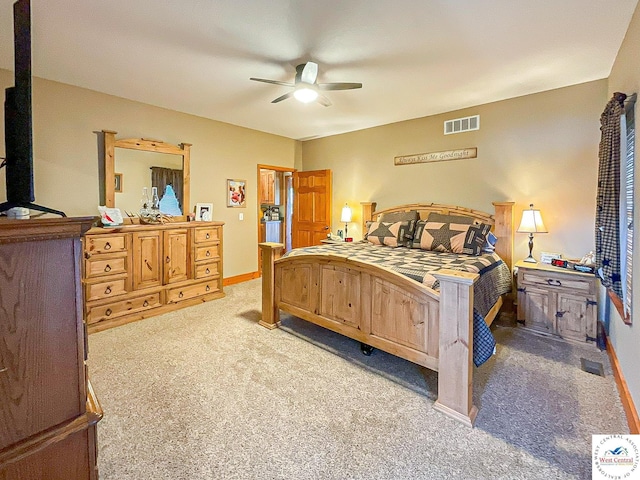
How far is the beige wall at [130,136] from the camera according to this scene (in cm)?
329

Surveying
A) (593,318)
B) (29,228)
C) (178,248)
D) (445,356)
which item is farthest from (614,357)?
(178,248)

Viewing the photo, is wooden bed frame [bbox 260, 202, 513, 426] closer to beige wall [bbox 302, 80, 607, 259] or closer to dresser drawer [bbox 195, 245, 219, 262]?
beige wall [bbox 302, 80, 607, 259]

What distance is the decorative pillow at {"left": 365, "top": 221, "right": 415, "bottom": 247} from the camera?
3.98m

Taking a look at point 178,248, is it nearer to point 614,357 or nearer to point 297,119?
point 297,119

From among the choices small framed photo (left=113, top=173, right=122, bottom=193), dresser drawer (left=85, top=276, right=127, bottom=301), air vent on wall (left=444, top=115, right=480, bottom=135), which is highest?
air vent on wall (left=444, top=115, right=480, bottom=135)

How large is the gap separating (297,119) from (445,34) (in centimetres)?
267

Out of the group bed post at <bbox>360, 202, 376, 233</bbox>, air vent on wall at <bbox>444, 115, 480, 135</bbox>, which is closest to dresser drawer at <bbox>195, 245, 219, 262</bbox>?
bed post at <bbox>360, 202, 376, 233</bbox>

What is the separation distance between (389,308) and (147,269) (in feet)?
9.66

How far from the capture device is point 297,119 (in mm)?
4648

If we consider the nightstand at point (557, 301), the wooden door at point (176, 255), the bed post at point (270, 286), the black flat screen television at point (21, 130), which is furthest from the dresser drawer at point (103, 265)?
the nightstand at point (557, 301)

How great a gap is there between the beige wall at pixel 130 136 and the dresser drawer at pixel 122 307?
1149mm

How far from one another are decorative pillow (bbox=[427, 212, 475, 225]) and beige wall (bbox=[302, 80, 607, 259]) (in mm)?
330

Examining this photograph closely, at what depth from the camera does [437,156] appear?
170 inches

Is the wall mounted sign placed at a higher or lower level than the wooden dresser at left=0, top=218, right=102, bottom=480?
higher
